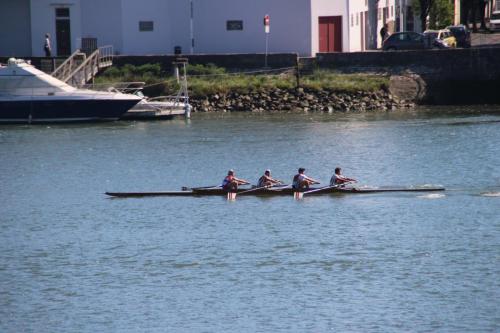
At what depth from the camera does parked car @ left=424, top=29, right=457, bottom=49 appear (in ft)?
240

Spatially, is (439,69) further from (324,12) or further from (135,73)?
(135,73)

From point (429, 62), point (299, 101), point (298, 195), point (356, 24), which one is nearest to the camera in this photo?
point (298, 195)

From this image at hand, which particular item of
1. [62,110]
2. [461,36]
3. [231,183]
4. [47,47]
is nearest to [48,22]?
[47,47]

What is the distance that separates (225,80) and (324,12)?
7034 mm

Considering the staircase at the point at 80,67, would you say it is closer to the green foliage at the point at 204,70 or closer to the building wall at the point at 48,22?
the building wall at the point at 48,22

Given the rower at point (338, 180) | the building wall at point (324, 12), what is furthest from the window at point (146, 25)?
the rower at point (338, 180)

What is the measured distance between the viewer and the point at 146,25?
238ft

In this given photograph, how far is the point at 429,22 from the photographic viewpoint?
92.6 m

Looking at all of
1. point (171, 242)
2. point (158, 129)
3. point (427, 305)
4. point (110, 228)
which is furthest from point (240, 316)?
point (158, 129)

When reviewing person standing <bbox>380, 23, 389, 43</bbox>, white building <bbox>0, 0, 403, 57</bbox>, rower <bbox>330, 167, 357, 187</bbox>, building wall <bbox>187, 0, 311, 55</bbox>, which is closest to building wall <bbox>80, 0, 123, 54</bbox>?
white building <bbox>0, 0, 403, 57</bbox>

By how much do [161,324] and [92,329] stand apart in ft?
5.51

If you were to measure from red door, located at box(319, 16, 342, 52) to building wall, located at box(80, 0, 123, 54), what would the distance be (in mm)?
11308

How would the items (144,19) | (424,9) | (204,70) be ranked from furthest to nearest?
1. (424,9)
2. (144,19)
3. (204,70)

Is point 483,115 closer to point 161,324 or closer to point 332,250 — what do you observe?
point 332,250
